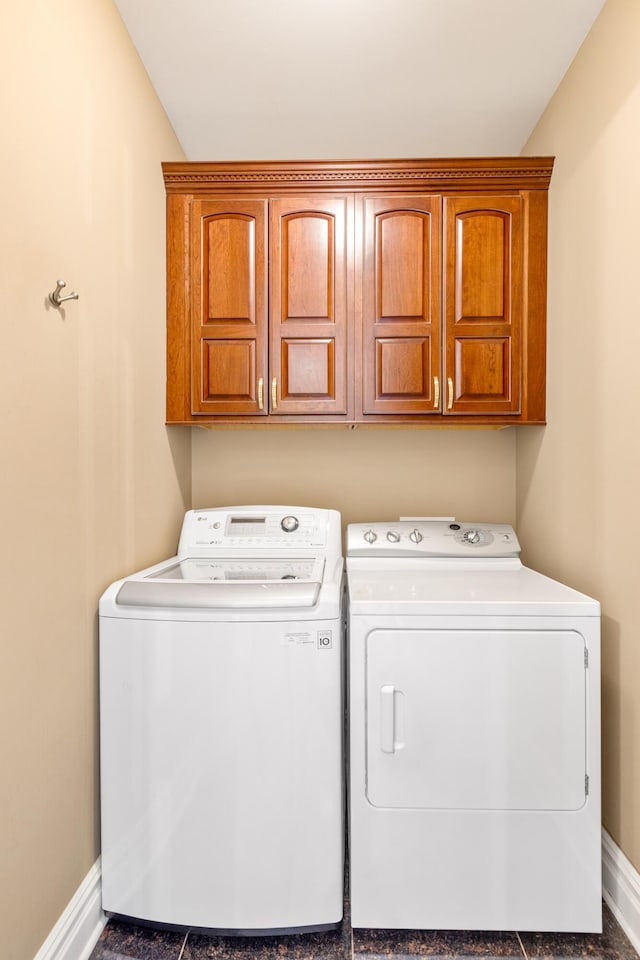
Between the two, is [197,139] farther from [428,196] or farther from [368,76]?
[428,196]

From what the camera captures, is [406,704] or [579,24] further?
[579,24]

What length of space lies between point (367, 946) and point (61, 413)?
1.57m

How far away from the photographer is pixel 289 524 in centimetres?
207

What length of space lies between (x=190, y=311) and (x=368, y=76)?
1.02 metres

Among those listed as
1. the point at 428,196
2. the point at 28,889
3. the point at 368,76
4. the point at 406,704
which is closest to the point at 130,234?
the point at 368,76

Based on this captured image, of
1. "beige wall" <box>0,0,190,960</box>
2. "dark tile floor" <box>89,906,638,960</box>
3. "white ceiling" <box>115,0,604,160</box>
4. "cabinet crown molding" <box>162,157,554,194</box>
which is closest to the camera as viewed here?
"beige wall" <box>0,0,190,960</box>

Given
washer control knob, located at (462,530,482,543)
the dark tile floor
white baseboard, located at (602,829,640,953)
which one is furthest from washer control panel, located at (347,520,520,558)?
the dark tile floor

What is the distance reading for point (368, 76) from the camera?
1850 millimetres

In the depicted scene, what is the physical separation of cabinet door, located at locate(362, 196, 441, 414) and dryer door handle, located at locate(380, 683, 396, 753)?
1.09 meters

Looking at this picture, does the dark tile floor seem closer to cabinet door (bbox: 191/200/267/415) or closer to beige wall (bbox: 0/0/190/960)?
beige wall (bbox: 0/0/190/960)

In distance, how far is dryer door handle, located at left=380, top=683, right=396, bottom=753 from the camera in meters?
1.42

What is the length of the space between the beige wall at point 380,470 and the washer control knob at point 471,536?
331 mm

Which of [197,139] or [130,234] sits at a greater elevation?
[197,139]

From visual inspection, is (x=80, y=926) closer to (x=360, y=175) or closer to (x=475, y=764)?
(x=475, y=764)
